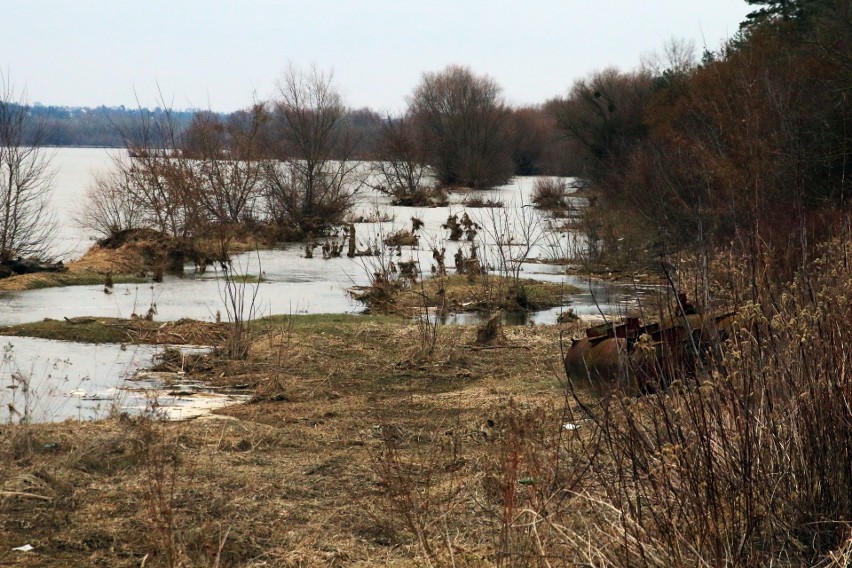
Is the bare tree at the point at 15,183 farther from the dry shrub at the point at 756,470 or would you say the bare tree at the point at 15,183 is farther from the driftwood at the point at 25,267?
the dry shrub at the point at 756,470

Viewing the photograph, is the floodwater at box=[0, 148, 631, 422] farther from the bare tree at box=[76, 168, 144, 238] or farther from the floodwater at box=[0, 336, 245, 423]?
the bare tree at box=[76, 168, 144, 238]

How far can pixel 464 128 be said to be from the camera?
2677 inches

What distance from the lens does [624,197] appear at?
41.3 meters

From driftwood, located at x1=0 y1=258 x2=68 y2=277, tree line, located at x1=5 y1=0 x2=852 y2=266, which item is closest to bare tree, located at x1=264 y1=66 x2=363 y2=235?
tree line, located at x1=5 y1=0 x2=852 y2=266

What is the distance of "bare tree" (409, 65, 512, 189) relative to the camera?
67.6 metres

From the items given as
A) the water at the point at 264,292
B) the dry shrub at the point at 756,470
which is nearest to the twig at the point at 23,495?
the dry shrub at the point at 756,470

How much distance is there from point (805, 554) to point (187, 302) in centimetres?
1719

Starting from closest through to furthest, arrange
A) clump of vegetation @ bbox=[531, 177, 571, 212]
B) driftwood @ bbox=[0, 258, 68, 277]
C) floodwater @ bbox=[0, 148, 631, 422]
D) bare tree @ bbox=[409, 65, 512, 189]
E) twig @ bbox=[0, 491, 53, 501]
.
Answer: twig @ bbox=[0, 491, 53, 501]
floodwater @ bbox=[0, 148, 631, 422]
driftwood @ bbox=[0, 258, 68, 277]
clump of vegetation @ bbox=[531, 177, 571, 212]
bare tree @ bbox=[409, 65, 512, 189]

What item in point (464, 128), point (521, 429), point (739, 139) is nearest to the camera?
point (521, 429)

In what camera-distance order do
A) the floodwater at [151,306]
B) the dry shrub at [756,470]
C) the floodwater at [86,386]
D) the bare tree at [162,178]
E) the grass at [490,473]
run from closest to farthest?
1. the dry shrub at [756,470]
2. the grass at [490,473]
3. the floodwater at [86,386]
4. the floodwater at [151,306]
5. the bare tree at [162,178]

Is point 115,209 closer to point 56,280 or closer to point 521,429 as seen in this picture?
point 56,280

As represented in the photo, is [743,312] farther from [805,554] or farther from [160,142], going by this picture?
[160,142]

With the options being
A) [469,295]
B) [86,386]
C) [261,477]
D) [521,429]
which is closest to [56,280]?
[469,295]

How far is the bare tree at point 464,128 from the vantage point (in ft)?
222
